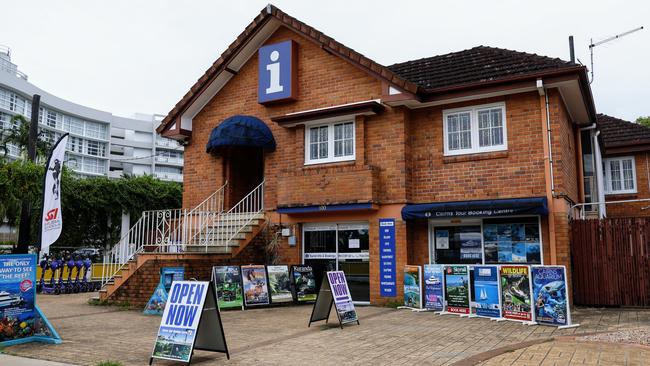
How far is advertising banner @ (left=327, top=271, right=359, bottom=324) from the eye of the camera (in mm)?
9859

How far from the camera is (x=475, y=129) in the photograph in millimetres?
13289

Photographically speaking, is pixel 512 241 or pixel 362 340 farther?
pixel 512 241

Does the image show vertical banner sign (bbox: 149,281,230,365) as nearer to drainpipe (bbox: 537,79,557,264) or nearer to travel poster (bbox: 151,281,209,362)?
travel poster (bbox: 151,281,209,362)

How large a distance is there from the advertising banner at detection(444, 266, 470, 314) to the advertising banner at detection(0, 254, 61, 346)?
25.2 ft

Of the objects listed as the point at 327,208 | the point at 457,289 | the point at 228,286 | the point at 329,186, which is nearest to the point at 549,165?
the point at 457,289

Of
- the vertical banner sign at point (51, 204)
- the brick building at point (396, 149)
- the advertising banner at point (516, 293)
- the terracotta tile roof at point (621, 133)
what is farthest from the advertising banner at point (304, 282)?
the terracotta tile roof at point (621, 133)

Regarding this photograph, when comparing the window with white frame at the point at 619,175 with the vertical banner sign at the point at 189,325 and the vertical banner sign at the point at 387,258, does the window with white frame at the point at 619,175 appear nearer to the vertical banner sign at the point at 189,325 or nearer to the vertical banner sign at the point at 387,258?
the vertical banner sign at the point at 387,258

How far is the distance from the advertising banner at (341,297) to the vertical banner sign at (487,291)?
2730 millimetres

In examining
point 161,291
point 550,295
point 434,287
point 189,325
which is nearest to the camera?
point 189,325

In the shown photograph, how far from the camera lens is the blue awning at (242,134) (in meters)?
15.0

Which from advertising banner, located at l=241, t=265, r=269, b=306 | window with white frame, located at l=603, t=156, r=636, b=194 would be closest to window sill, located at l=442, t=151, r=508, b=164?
advertising banner, located at l=241, t=265, r=269, b=306

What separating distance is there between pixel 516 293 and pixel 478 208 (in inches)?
93.7

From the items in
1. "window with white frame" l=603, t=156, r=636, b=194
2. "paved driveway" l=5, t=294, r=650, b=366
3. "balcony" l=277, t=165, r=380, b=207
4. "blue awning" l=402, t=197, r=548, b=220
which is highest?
"window with white frame" l=603, t=156, r=636, b=194

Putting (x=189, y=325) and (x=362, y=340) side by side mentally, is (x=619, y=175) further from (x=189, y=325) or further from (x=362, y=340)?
(x=189, y=325)
